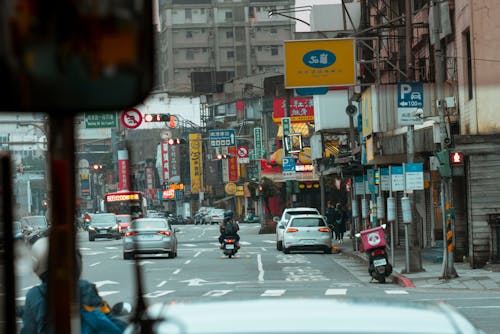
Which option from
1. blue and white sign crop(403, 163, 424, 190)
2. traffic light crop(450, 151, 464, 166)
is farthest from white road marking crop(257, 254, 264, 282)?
traffic light crop(450, 151, 464, 166)

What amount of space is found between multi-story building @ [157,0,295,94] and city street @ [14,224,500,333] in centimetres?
11939

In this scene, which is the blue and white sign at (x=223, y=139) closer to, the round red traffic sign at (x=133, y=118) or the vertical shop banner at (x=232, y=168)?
the vertical shop banner at (x=232, y=168)

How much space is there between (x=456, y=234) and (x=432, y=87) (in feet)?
14.4

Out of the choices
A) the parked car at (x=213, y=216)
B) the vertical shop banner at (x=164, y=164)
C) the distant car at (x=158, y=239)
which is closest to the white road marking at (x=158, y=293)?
the distant car at (x=158, y=239)

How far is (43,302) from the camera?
6.89m

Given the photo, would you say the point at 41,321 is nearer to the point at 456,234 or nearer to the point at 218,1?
the point at 456,234

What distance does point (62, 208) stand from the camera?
10.0 feet

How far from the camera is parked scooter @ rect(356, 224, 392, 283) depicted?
95.9ft

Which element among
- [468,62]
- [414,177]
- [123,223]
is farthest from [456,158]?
[123,223]

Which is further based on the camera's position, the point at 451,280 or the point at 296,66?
the point at 296,66

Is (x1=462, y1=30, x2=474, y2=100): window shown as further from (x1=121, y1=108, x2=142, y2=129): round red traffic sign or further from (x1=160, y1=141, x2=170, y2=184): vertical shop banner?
(x1=160, y1=141, x2=170, y2=184): vertical shop banner

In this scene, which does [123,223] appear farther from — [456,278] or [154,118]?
[456,278]

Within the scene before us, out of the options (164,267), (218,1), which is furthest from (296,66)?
(218,1)

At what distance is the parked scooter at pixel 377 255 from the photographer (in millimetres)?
29233
